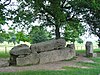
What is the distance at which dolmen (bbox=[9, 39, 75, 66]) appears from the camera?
1866cm

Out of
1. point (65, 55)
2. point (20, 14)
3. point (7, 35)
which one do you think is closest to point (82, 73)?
point (7, 35)

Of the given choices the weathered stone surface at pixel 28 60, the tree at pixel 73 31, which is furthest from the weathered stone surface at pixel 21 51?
the tree at pixel 73 31

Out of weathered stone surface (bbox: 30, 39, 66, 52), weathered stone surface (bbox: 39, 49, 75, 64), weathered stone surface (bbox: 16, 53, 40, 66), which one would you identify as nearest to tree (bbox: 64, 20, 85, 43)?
weathered stone surface (bbox: 39, 49, 75, 64)

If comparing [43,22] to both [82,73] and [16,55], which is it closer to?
[16,55]

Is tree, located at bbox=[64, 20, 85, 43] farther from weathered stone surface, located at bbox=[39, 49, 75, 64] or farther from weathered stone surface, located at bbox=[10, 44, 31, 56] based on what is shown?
weathered stone surface, located at bbox=[10, 44, 31, 56]

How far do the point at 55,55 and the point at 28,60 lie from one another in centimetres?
251

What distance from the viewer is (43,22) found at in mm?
30984

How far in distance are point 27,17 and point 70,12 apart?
758 centimetres

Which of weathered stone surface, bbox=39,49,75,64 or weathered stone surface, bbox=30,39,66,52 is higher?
weathered stone surface, bbox=30,39,66,52

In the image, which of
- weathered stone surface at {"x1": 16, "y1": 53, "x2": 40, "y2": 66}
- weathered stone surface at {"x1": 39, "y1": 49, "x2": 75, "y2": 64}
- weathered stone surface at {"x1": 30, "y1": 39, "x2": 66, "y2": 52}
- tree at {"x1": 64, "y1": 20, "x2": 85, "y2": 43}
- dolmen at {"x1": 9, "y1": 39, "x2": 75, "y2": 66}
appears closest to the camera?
weathered stone surface at {"x1": 16, "y1": 53, "x2": 40, "y2": 66}

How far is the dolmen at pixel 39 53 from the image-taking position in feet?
61.2

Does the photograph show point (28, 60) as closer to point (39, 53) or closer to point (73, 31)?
point (39, 53)

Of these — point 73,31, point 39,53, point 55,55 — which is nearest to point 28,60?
point 39,53

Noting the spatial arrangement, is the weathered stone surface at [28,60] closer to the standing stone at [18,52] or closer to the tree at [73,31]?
the standing stone at [18,52]
